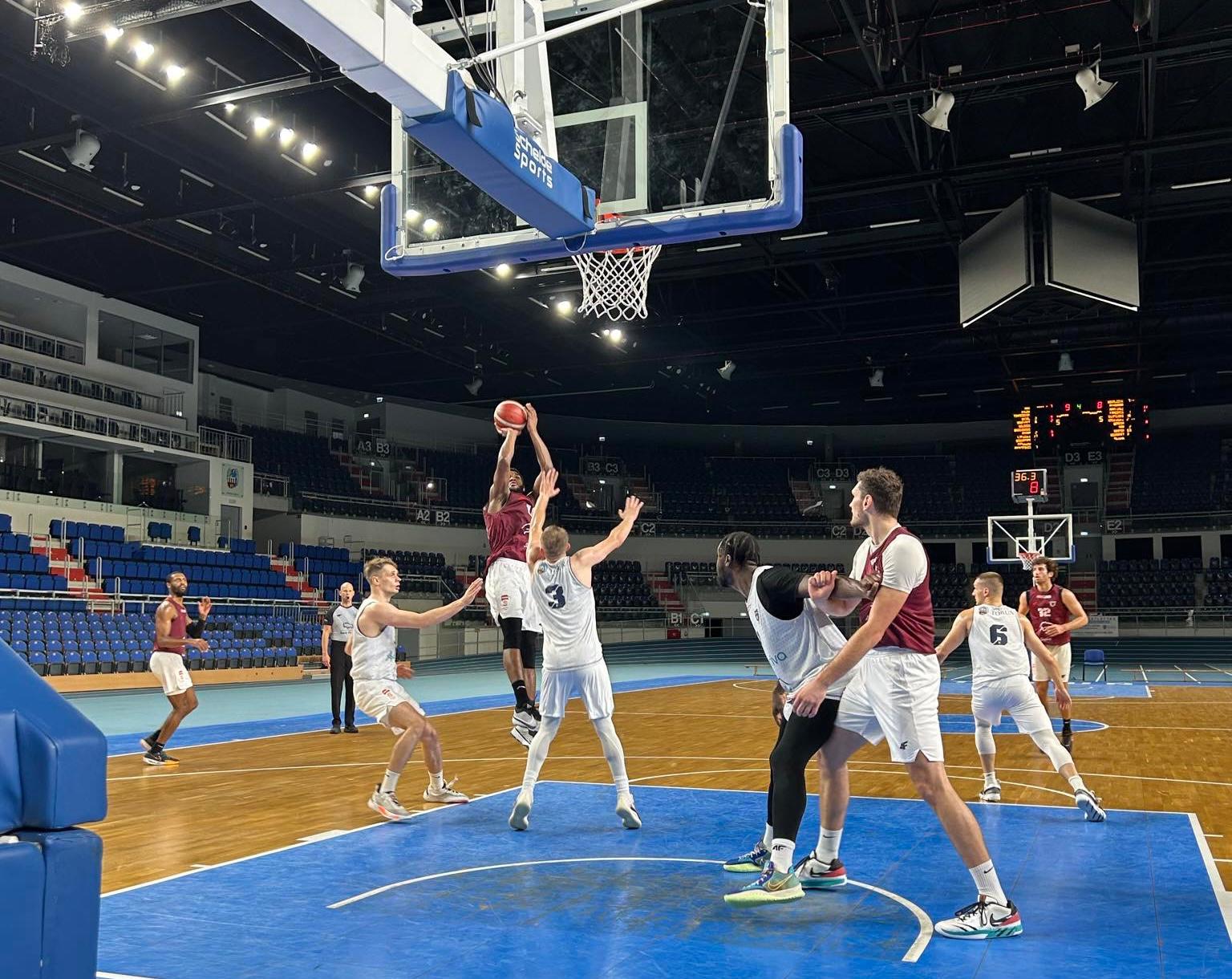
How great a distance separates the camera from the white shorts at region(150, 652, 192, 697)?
→ 11.2 m

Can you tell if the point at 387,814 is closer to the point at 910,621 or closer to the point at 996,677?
the point at 910,621

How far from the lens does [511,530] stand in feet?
30.6

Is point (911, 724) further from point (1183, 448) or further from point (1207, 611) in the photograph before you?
point (1183, 448)

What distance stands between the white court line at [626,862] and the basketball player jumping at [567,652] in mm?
921

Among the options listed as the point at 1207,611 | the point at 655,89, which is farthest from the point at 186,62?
the point at 1207,611

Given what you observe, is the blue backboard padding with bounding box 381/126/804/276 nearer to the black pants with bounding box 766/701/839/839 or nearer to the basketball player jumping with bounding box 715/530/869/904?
the basketball player jumping with bounding box 715/530/869/904

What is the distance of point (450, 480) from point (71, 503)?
1484cm

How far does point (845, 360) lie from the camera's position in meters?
32.2

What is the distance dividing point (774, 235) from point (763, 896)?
1720 cm

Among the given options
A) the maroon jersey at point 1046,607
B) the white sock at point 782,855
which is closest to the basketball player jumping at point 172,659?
the white sock at point 782,855

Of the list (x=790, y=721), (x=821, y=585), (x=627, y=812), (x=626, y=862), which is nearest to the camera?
(x=821, y=585)

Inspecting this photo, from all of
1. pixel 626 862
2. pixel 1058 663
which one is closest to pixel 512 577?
pixel 626 862

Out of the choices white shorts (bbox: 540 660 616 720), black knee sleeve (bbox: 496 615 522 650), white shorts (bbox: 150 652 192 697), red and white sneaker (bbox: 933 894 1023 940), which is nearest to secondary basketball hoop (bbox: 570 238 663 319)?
black knee sleeve (bbox: 496 615 522 650)

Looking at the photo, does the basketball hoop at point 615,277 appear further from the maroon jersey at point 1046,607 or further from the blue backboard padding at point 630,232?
the maroon jersey at point 1046,607
